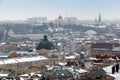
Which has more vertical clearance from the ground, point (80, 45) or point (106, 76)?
point (106, 76)

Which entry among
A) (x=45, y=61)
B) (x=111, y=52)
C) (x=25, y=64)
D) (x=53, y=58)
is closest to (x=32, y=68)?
(x=25, y=64)

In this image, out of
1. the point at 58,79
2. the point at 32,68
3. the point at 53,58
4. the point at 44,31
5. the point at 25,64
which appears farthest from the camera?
the point at 44,31

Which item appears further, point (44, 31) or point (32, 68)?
point (44, 31)

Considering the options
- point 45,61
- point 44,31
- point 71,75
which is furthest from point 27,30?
point 71,75

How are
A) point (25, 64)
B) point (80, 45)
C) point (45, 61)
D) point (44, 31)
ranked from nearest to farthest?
point (25, 64), point (45, 61), point (80, 45), point (44, 31)

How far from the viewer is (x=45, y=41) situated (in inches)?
3179

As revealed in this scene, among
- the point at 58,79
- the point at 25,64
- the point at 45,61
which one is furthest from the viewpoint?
the point at 45,61

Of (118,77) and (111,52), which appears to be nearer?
(118,77)

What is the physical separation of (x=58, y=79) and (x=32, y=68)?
58.9 ft

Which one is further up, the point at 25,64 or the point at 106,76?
the point at 106,76

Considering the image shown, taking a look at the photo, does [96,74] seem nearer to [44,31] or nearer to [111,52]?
[111,52]

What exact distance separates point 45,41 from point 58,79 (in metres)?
45.2

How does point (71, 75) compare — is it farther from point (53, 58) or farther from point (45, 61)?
point (53, 58)

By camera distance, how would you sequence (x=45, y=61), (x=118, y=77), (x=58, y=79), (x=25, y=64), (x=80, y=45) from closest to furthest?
(x=118, y=77), (x=58, y=79), (x=25, y=64), (x=45, y=61), (x=80, y=45)
